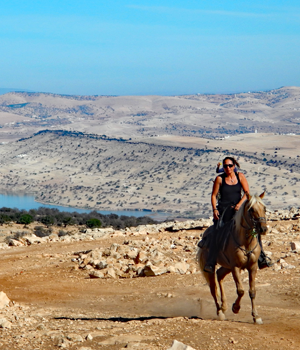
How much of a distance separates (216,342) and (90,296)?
5060 millimetres

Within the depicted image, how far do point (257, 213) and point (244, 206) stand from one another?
338 mm

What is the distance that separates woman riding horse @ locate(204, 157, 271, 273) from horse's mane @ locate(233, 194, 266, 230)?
313mm

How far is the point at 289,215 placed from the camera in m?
24.0

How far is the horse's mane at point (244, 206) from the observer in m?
8.63

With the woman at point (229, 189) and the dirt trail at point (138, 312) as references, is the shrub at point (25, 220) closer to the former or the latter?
the dirt trail at point (138, 312)

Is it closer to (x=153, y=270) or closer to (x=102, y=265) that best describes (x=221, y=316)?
(x=153, y=270)

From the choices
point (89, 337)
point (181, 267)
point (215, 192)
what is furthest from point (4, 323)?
point (181, 267)

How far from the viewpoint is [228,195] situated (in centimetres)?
948

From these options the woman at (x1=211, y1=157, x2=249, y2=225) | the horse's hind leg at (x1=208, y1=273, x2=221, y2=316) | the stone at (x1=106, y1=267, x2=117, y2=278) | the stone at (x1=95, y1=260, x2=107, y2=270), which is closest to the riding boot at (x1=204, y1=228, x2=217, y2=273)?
the horse's hind leg at (x1=208, y1=273, x2=221, y2=316)

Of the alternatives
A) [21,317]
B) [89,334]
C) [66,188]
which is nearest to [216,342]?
[89,334]

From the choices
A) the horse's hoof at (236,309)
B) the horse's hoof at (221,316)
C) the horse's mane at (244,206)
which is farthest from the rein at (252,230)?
the horse's hoof at (221,316)

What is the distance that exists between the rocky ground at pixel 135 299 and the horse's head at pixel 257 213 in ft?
5.10

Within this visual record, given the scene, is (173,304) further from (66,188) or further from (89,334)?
(66,188)

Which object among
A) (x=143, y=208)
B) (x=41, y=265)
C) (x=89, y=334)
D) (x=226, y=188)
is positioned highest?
(x=226, y=188)
